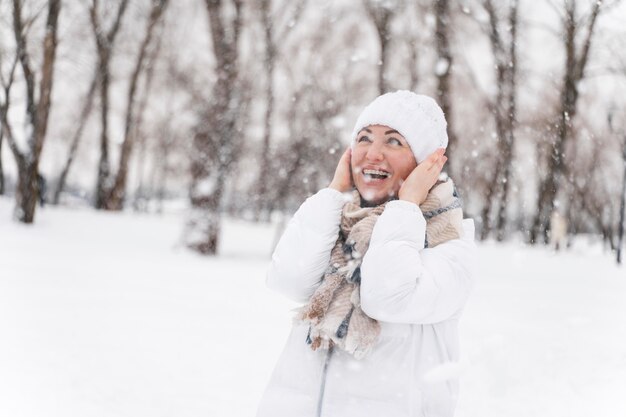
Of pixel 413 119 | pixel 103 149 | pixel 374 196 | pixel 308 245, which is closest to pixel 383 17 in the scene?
pixel 413 119

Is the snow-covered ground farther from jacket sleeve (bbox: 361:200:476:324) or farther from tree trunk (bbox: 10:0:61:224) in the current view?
tree trunk (bbox: 10:0:61:224)

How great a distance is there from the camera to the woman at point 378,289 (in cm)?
162

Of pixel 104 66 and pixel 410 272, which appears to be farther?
pixel 104 66

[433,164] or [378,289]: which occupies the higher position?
[433,164]

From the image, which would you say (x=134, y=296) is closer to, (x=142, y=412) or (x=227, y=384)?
(x=227, y=384)

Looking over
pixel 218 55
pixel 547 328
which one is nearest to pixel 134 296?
pixel 547 328

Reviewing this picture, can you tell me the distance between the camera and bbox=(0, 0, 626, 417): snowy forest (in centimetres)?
433

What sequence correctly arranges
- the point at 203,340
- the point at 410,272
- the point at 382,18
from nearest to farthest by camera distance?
the point at 410,272
the point at 203,340
the point at 382,18

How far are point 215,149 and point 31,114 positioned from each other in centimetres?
468

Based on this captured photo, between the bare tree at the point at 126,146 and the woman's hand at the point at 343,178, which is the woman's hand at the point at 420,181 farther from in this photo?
the bare tree at the point at 126,146

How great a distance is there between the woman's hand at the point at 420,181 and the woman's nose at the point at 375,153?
12 centimetres

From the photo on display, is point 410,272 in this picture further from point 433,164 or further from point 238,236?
point 238,236

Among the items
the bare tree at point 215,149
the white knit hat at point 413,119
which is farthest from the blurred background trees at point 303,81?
the white knit hat at point 413,119

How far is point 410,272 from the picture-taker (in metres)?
1.57
